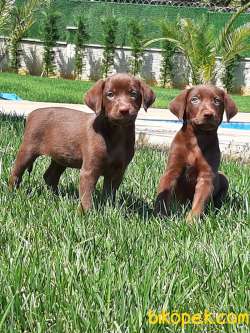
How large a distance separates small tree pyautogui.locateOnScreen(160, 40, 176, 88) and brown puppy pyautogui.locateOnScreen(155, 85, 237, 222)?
16.9 meters

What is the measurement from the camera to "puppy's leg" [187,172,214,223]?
4.61 meters

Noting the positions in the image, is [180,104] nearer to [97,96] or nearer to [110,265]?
[97,96]

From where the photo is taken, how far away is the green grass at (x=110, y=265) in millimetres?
2455

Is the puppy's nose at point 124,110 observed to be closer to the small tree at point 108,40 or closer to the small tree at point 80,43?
the small tree at point 108,40

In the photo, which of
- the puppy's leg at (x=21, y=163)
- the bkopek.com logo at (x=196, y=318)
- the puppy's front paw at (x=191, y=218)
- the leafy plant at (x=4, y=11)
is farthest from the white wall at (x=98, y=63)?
the bkopek.com logo at (x=196, y=318)

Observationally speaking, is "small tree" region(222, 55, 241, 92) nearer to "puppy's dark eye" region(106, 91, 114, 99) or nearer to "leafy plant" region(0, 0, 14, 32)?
"leafy plant" region(0, 0, 14, 32)

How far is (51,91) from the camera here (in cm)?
1683

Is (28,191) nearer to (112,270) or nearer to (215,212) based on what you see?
(215,212)

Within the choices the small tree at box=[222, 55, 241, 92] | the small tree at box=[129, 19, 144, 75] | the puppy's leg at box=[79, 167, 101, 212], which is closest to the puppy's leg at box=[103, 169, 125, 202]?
the puppy's leg at box=[79, 167, 101, 212]

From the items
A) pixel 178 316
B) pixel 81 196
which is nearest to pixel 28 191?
pixel 81 196

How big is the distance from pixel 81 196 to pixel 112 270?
5.82ft

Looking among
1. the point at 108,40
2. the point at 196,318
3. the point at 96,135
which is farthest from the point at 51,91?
the point at 196,318

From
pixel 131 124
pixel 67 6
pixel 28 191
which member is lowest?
pixel 28 191

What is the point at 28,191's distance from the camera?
5199mm
